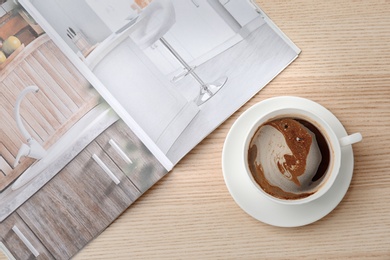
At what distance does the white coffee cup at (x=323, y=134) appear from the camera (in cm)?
60

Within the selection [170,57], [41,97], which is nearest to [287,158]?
[170,57]

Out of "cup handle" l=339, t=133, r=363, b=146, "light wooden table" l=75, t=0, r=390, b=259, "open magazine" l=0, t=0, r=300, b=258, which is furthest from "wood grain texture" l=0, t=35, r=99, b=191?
"cup handle" l=339, t=133, r=363, b=146

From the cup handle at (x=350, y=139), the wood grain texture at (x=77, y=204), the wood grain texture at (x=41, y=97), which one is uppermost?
the wood grain texture at (x=41, y=97)

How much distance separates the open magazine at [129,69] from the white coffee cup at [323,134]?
0.19 feet

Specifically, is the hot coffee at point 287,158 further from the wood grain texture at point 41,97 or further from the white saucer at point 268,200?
the wood grain texture at point 41,97

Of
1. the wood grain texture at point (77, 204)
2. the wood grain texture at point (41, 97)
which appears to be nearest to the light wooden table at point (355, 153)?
the wood grain texture at point (77, 204)

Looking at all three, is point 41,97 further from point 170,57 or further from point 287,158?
point 287,158

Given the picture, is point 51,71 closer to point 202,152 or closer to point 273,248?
point 202,152

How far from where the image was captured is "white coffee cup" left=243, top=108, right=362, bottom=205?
1.98 feet

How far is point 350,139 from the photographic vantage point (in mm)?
600

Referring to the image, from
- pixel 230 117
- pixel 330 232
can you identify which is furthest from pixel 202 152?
pixel 330 232

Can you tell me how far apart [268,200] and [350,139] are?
0.11 meters

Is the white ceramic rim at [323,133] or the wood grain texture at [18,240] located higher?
the wood grain texture at [18,240]

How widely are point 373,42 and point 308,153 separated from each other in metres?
0.15
